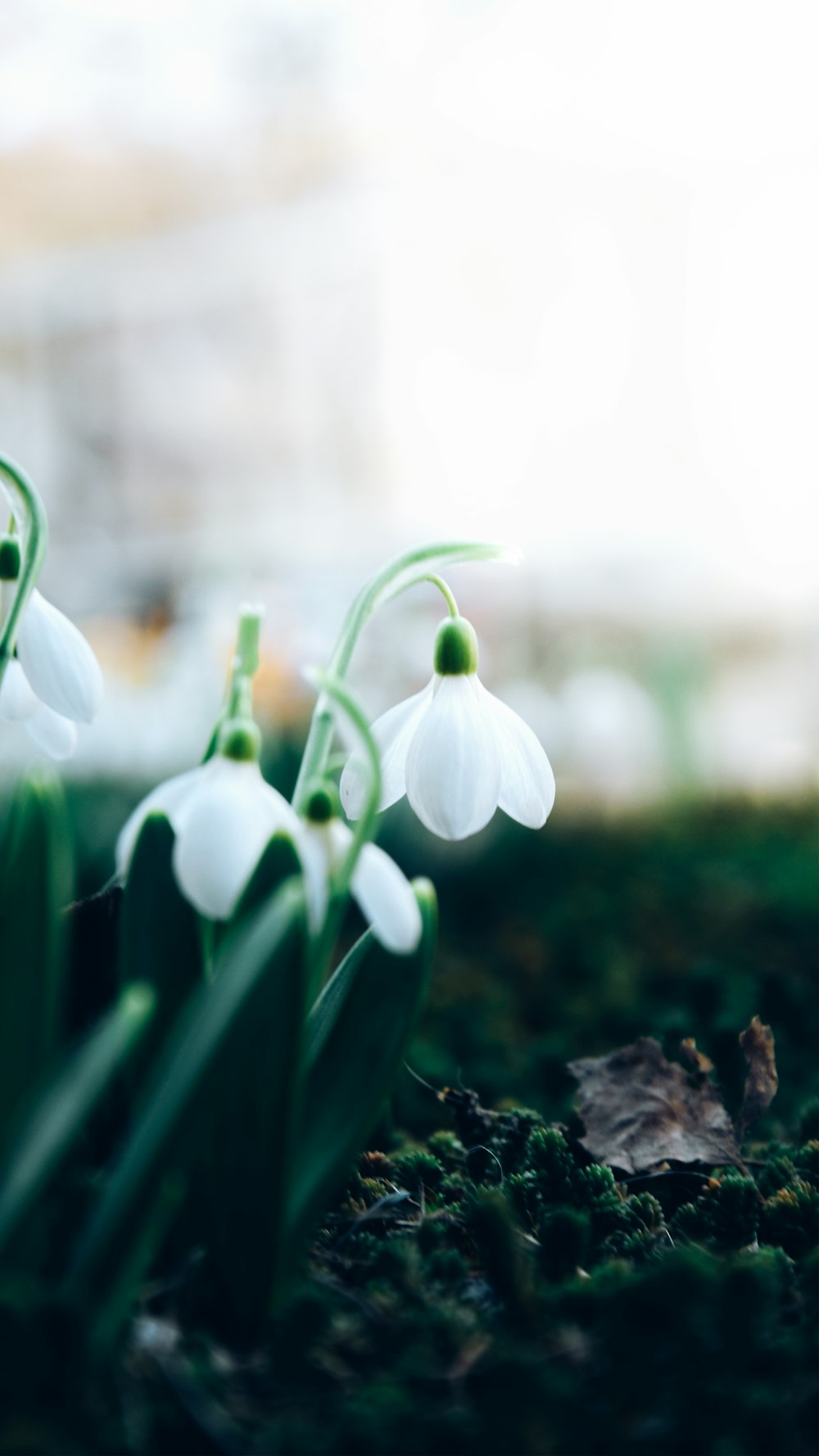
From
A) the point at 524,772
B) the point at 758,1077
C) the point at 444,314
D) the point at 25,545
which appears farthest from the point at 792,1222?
the point at 444,314

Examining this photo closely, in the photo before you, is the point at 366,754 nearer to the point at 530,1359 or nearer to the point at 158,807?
the point at 158,807

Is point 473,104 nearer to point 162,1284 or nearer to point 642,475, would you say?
point 642,475

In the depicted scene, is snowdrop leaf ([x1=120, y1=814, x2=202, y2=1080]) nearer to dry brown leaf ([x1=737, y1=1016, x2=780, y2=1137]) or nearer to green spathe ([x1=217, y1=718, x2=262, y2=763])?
green spathe ([x1=217, y1=718, x2=262, y2=763])

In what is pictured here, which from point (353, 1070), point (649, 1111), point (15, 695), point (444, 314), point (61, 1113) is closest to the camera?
point (61, 1113)

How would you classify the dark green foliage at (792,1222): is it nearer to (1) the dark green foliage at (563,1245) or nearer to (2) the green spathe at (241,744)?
(1) the dark green foliage at (563,1245)

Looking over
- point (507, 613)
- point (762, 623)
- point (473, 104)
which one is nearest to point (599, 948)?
point (507, 613)
